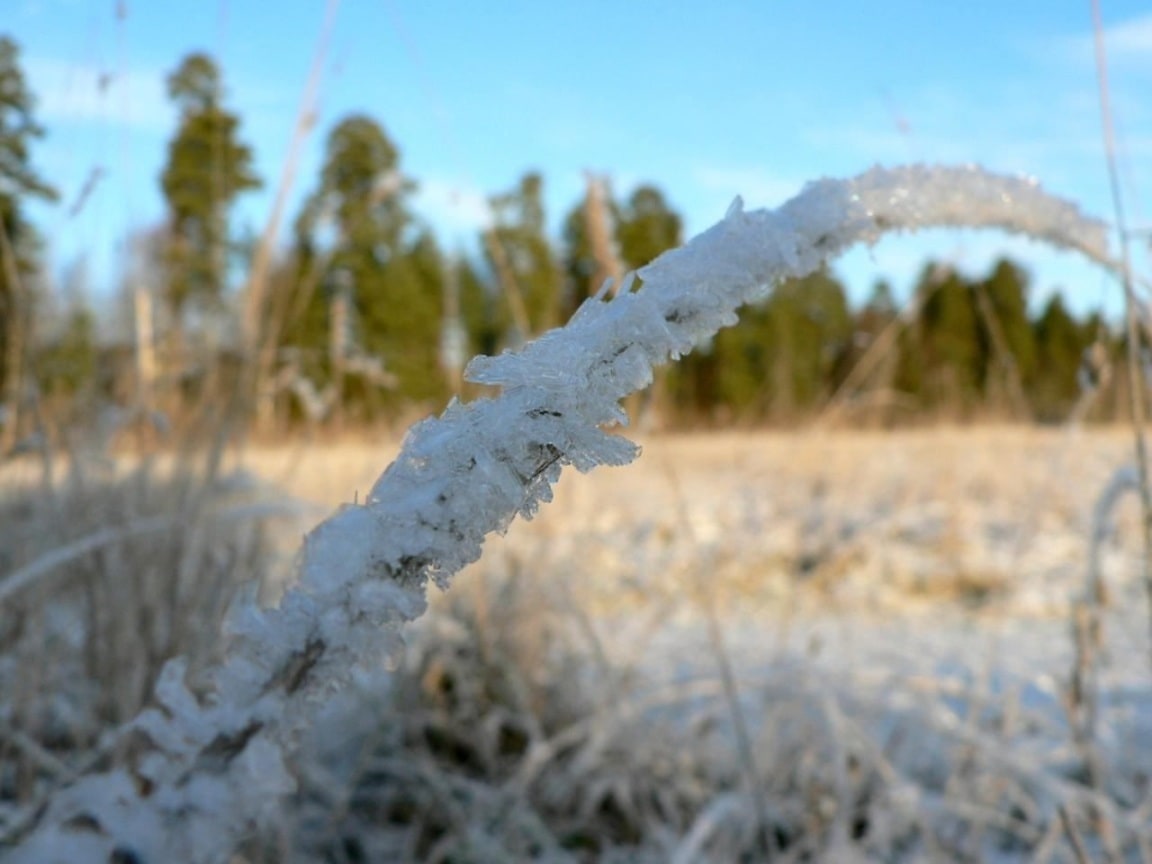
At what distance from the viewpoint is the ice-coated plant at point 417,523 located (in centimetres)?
28

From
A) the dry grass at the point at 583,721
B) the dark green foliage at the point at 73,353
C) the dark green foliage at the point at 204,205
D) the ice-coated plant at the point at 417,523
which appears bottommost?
the dry grass at the point at 583,721

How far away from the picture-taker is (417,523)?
28 centimetres

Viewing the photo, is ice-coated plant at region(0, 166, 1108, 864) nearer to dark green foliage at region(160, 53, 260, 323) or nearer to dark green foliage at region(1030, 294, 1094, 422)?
dark green foliage at region(160, 53, 260, 323)

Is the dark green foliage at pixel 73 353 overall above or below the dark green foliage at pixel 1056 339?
below

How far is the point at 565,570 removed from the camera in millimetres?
2076

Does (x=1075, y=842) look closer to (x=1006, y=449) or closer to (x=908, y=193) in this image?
(x=908, y=193)

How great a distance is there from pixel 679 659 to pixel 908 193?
189cm

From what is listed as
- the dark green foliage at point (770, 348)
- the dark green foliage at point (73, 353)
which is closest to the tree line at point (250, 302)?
the dark green foliage at point (73, 353)

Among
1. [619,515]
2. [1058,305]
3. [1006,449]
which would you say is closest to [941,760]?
[619,515]

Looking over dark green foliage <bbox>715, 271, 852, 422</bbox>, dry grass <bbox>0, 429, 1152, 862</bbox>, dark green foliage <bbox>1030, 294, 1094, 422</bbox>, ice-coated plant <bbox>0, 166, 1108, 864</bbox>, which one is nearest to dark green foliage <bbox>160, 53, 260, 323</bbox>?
dry grass <bbox>0, 429, 1152, 862</bbox>

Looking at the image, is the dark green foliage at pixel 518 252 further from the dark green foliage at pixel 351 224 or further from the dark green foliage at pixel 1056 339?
the dark green foliage at pixel 1056 339

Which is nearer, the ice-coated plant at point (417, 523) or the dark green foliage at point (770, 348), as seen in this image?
the ice-coated plant at point (417, 523)

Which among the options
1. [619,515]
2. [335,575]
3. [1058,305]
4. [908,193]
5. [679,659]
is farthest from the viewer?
[1058,305]

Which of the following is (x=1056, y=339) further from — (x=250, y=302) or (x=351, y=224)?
(x=250, y=302)
